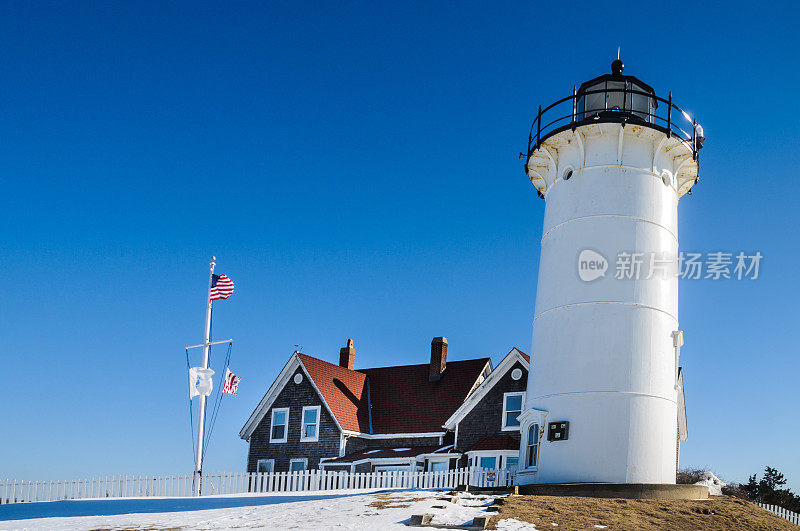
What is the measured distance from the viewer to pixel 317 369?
32469mm

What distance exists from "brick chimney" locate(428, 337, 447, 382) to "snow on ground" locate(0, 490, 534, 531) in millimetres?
13173

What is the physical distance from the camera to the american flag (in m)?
26.9

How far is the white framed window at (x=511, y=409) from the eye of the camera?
28.1 m

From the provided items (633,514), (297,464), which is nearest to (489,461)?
(297,464)

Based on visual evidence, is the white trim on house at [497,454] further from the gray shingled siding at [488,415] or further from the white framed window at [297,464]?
the white framed window at [297,464]

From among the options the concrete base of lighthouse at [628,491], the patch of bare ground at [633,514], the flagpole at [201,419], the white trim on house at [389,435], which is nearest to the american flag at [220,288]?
the flagpole at [201,419]

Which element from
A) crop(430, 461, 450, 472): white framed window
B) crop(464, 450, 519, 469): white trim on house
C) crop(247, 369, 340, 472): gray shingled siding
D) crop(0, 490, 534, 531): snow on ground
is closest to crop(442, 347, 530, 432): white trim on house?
crop(430, 461, 450, 472): white framed window

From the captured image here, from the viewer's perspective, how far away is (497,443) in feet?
89.2

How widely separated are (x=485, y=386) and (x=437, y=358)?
4.81 metres

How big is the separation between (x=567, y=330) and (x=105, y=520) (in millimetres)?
11139

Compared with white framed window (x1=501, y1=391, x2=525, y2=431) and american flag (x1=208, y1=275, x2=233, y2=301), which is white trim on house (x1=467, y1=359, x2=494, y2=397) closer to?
white framed window (x1=501, y1=391, x2=525, y2=431)

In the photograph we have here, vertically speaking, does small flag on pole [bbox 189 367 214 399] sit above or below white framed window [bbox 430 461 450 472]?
above

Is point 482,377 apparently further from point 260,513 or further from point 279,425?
point 260,513

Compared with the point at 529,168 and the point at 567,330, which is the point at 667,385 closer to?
the point at 567,330
